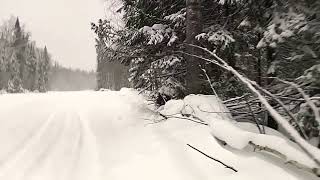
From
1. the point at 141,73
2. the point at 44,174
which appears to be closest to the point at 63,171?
the point at 44,174

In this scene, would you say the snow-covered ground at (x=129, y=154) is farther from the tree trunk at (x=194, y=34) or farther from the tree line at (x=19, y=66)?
the tree line at (x=19, y=66)

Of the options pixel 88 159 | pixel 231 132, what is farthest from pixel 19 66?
pixel 231 132

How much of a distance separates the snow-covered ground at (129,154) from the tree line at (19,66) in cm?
6796

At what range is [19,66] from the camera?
265ft

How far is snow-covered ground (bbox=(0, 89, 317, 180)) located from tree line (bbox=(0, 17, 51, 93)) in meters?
68.0

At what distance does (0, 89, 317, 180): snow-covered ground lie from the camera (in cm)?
457

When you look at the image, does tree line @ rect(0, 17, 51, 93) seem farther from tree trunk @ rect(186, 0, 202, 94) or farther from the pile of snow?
the pile of snow

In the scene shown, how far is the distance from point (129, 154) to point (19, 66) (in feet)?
260

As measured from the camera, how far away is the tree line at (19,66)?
7519 centimetres

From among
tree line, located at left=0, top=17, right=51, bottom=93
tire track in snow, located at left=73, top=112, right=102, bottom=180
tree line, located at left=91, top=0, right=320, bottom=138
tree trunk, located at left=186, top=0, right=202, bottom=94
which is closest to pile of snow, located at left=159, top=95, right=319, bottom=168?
tree line, located at left=91, top=0, right=320, bottom=138

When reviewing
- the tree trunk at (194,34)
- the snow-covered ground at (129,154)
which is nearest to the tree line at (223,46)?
the tree trunk at (194,34)

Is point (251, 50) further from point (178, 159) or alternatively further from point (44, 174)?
point (44, 174)

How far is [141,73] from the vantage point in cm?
1284

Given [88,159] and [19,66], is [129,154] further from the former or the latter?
[19,66]
